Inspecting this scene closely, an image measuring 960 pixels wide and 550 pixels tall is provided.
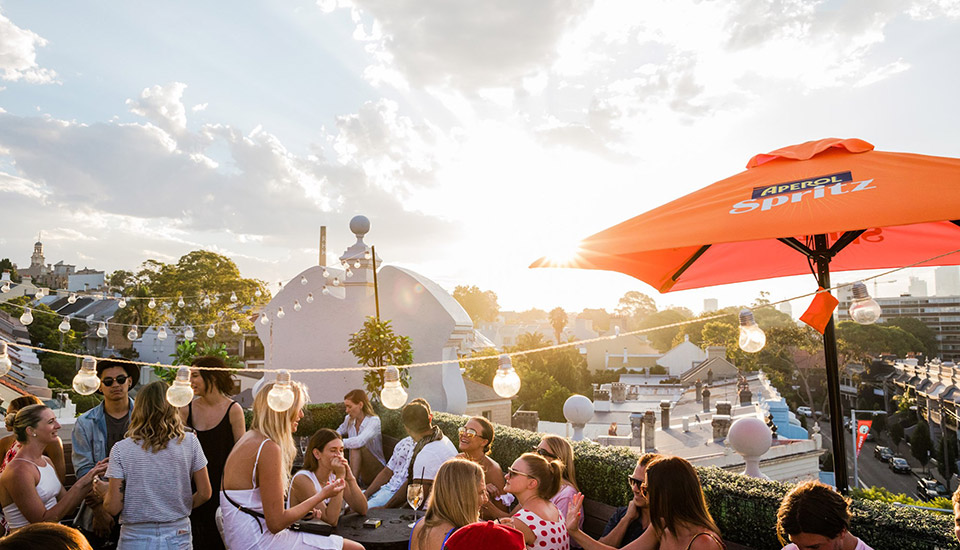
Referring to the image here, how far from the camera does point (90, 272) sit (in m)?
65.1

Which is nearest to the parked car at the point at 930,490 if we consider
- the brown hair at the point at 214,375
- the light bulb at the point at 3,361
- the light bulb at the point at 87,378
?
the brown hair at the point at 214,375

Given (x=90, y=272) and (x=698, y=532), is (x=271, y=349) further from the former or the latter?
(x=90, y=272)

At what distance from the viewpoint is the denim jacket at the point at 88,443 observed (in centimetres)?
409

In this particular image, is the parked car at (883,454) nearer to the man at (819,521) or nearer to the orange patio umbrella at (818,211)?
the orange patio umbrella at (818,211)

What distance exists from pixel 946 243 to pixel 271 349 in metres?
11.4

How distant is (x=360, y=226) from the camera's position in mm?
10984

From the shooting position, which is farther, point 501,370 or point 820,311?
point 501,370

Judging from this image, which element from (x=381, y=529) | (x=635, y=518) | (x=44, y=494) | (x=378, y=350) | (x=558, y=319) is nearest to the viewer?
(x=635, y=518)

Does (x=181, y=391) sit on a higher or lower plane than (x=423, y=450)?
higher

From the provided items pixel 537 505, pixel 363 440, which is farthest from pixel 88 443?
pixel 537 505

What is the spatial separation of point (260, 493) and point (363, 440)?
3118 millimetres

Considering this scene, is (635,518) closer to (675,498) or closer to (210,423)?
(675,498)

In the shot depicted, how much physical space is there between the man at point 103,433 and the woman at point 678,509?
359 cm

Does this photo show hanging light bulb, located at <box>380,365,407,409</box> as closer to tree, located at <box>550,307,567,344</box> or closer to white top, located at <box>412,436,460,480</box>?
white top, located at <box>412,436,460,480</box>
